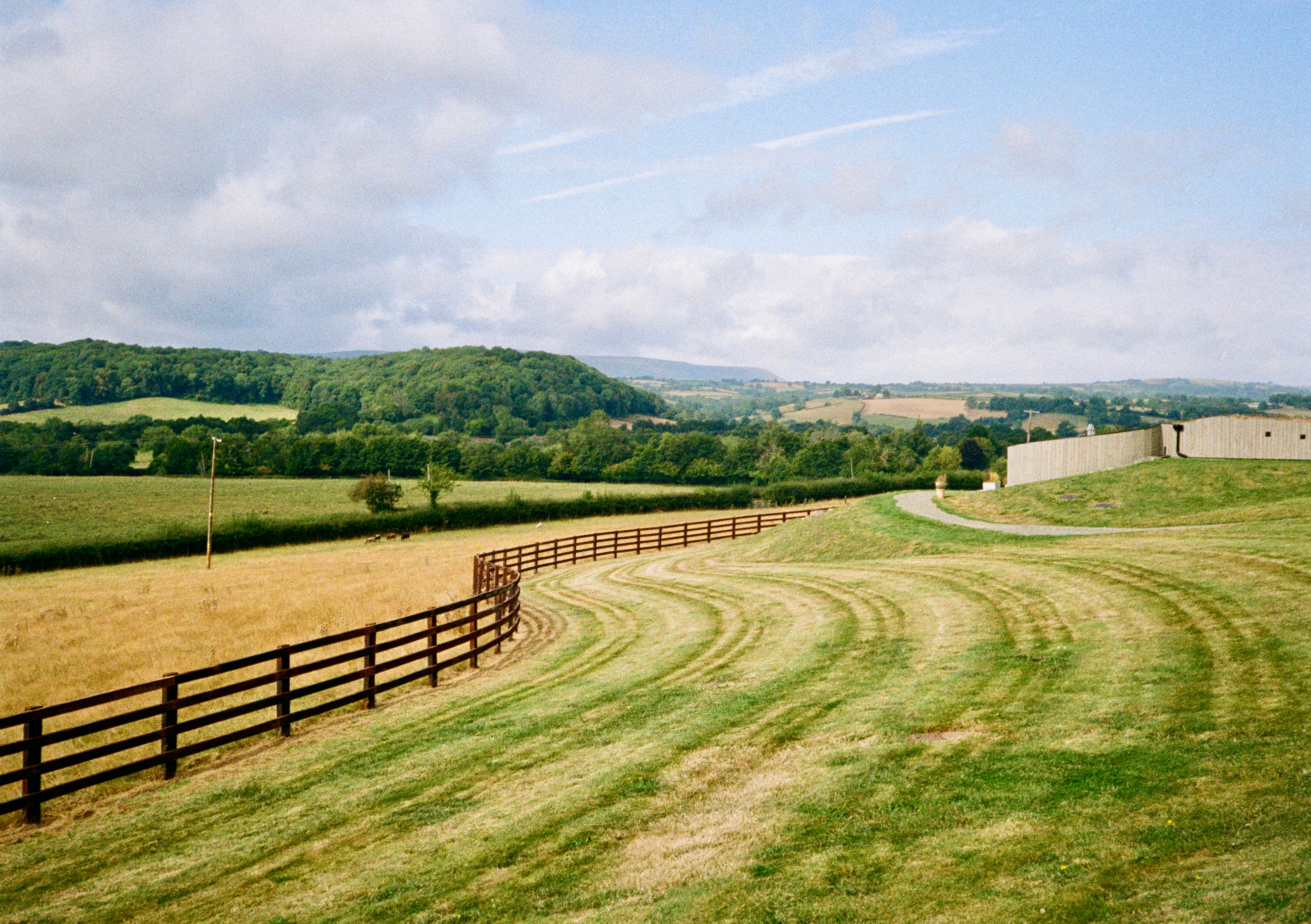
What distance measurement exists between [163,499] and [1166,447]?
283ft

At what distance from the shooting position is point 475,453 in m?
129

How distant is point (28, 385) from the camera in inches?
6437

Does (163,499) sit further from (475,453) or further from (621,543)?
(621,543)

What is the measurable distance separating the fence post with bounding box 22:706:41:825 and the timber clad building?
1790 inches

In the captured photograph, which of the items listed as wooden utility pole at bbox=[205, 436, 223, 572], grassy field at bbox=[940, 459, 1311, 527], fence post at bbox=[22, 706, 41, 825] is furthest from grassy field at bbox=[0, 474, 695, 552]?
fence post at bbox=[22, 706, 41, 825]

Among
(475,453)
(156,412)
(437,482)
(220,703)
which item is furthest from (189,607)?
(156,412)

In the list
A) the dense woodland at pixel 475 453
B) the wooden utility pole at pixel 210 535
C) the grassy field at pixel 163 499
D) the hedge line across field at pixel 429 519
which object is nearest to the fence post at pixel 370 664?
the wooden utility pole at pixel 210 535

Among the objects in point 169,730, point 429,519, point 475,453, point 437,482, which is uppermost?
point 475,453

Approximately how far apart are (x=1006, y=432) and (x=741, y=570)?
538 feet

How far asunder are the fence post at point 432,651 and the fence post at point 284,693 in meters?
3.30

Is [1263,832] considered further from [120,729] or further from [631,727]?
[120,729]

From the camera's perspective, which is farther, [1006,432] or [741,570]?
[1006,432]

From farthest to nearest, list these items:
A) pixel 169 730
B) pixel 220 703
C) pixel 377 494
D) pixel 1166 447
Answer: pixel 377 494
pixel 1166 447
pixel 220 703
pixel 169 730

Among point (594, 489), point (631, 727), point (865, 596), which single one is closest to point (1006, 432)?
point (594, 489)
